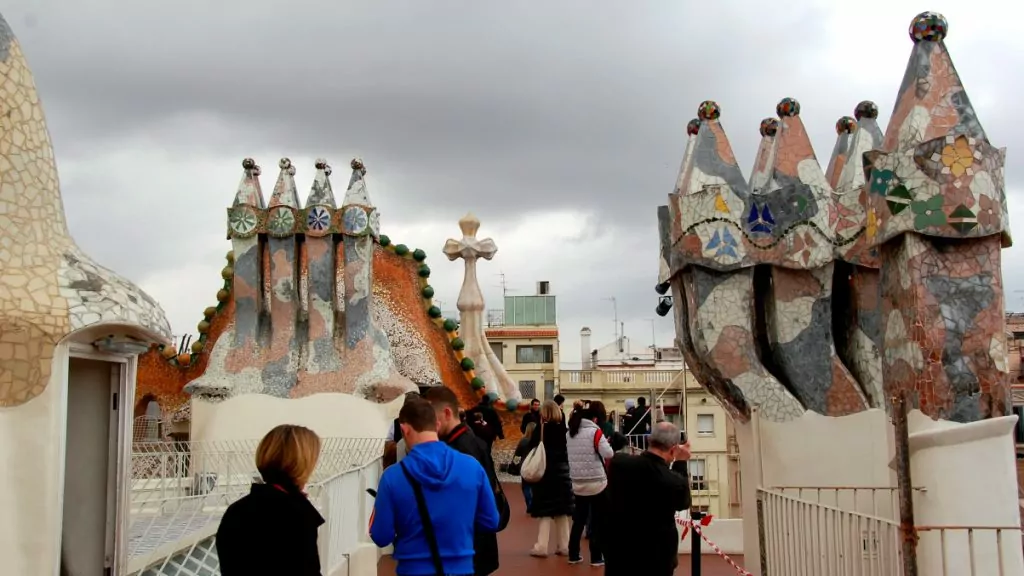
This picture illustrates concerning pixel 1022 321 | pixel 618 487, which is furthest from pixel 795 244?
pixel 1022 321

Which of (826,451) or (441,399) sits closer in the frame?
(441,399)

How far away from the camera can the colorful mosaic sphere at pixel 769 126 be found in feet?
32.7

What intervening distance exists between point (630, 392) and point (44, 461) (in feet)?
93.7

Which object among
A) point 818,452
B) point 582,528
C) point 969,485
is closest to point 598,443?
point 582,528

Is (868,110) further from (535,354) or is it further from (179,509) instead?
(535,354)

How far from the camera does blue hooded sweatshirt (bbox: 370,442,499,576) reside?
11.8 feet

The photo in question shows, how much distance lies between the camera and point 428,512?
3598 mm

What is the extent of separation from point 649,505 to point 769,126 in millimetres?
6281

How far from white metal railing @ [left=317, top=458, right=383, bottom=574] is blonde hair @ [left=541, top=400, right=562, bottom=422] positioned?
4.56 ft

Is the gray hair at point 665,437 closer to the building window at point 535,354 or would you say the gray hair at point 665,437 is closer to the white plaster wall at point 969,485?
the white plaster wall at point 969,485

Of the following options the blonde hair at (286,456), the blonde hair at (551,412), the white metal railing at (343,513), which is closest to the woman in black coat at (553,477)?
the blonde hair at (551,412)

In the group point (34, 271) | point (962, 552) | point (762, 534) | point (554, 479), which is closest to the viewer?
point (34, 271)

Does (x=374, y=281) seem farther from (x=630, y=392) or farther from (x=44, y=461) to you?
(x=630, y=392)

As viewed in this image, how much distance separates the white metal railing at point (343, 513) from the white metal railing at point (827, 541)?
2645 millimetres
